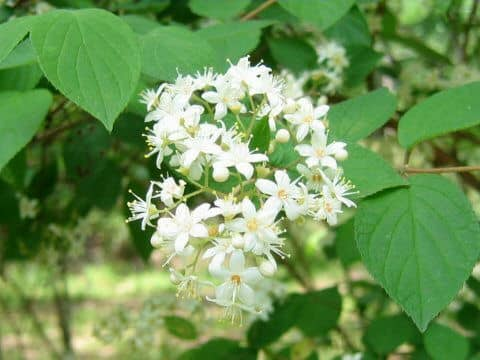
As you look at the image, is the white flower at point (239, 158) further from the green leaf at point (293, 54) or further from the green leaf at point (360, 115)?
the green leaf at point (293, 54)

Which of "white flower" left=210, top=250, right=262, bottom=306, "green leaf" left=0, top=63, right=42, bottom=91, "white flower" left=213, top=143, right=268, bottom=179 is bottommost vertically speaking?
"white flower" left=210, top=250, right=262, bottom=306

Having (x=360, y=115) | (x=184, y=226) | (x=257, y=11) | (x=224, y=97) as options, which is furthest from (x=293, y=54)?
(x=184, y=226)

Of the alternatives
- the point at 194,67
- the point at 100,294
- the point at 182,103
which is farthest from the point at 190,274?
the point at 100,294

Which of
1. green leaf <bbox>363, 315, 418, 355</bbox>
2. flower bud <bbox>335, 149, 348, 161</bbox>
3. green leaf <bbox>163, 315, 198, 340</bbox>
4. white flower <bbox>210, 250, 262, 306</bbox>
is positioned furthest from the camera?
green leaf <bbox>163, 315, 198, 340</bbox>

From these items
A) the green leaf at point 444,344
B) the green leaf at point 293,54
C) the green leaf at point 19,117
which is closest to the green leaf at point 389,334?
the green leaf at point 444,344

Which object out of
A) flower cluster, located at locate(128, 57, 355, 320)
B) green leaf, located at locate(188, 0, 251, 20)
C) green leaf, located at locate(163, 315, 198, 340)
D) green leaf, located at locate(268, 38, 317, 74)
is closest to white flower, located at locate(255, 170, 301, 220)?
flower cluster, located at locate(128, 57, 355, 320)

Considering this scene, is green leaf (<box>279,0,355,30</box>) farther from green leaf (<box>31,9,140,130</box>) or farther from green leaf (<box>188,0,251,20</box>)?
green leaf (<box>31,9,140,130</box>)

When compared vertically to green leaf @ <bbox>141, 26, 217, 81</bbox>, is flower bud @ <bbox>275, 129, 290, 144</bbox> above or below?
below

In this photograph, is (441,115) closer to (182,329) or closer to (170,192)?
(170,192)
